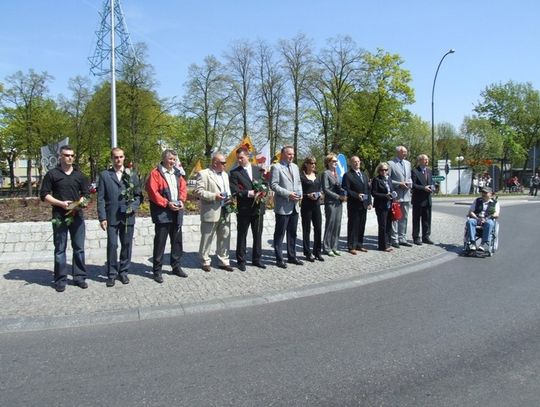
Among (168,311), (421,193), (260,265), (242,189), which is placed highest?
(242,189)

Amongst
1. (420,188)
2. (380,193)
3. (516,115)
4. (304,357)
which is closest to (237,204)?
(380,193)

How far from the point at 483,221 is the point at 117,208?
7.18 m

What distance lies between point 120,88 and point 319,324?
32.9 meters

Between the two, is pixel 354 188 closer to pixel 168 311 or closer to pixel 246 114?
pixel 168 311

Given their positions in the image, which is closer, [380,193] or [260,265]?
[260,265]

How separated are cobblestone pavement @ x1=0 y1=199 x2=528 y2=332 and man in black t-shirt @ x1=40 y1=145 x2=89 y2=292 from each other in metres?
0.28

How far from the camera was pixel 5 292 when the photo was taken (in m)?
6.69

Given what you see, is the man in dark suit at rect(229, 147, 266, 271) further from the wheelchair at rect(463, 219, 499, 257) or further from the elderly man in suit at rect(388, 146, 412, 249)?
the wheelchair at rect(463, 219, 499, 257)

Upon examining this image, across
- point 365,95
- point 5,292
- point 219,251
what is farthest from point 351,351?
point 365,95

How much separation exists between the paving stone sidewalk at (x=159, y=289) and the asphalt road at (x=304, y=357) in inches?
13.2

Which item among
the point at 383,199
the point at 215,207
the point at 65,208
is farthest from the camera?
the point at 383,199

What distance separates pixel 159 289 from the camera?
6.89m

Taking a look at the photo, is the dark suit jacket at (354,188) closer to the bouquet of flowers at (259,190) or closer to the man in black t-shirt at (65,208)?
the bouquet of flowers at (259,190)

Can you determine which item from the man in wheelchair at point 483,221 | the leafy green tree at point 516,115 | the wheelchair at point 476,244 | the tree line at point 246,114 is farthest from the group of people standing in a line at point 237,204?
the leafy green tree at point 516,115
